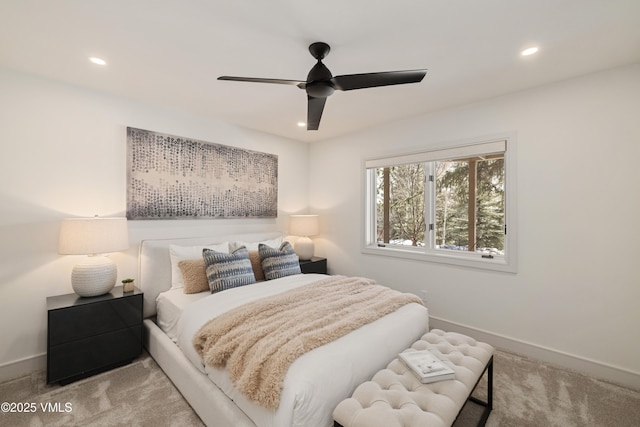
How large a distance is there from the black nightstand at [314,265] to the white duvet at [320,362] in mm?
1490

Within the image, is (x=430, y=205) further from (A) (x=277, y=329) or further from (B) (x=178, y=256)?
(B) (x=178, y=256)

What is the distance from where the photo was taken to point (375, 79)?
70.8 inches

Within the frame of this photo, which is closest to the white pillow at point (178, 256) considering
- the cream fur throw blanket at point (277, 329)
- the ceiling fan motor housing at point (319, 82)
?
the cream fur throw blanket at point (277, 329)

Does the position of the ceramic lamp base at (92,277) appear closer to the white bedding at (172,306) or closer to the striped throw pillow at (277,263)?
the white bedding at (172,306)

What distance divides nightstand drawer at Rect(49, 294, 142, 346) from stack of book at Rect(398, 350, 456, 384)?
2309 mm

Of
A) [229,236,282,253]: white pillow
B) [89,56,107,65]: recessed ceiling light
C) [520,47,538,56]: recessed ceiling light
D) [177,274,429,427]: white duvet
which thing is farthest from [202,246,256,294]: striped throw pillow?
[520,47,538,56]: recessed ceiling light

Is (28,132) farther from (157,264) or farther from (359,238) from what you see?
(359,238)

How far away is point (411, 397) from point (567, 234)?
2.19 metres

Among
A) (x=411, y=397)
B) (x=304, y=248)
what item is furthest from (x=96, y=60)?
(x=411, y=397)

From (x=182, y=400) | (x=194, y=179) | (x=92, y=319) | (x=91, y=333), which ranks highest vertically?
(x=194, y=179)

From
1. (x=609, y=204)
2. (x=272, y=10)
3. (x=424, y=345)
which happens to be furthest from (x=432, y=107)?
(x=424, y=345)

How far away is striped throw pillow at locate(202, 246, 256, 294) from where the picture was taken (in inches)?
104

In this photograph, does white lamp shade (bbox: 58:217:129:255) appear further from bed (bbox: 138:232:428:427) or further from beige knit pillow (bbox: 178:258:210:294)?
beige knit pillow (bbox: 178:258:210:294)

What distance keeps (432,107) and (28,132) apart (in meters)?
3.84
